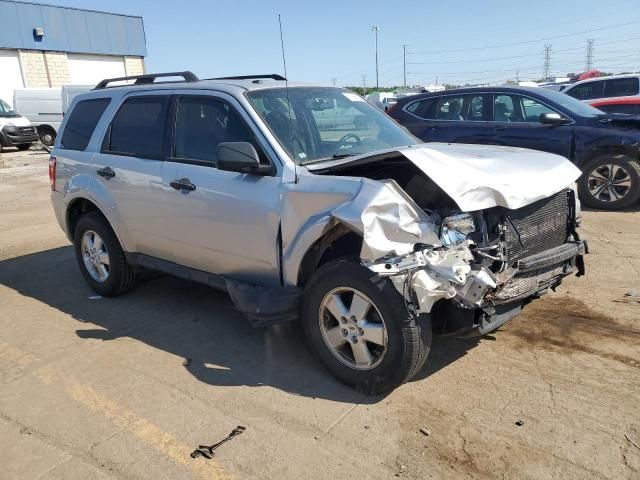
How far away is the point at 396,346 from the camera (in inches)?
130

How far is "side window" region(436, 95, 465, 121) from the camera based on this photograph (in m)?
8.93

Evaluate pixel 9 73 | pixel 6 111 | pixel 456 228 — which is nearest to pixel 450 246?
pixel 456 228

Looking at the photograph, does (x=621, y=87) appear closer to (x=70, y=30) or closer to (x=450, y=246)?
(x=450, y=246)

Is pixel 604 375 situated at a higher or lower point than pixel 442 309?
lower

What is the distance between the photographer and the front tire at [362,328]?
3.27 metres

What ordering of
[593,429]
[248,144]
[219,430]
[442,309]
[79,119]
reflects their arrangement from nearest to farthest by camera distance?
[593,429] → [219,430] → [442,309] → [248,144] → [79,119]

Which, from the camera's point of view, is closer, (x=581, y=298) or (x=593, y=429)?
(x=593, y=429)

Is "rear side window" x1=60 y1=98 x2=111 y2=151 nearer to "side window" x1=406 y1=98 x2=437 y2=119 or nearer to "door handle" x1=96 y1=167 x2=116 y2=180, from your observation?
"door handle" x1=96 y1=167 x2=116 y2=180

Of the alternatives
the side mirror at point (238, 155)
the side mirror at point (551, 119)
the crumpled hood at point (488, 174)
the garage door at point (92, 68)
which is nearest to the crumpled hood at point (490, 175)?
the crumpled hood at point (488, 174)

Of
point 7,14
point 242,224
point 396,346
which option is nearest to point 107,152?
point 242,224

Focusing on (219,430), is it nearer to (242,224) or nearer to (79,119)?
(242,224)

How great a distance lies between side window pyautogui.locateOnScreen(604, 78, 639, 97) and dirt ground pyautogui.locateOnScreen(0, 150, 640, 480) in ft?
30.6

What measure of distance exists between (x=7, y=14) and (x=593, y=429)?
36141mm

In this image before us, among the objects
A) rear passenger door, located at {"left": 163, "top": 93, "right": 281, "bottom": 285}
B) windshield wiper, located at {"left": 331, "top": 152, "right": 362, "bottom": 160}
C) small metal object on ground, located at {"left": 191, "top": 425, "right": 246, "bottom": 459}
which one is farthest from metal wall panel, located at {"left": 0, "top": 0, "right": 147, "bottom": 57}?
small metal object on ground, located at {"left": 191, "top": 425, "right": 246, "bottom": 459}
